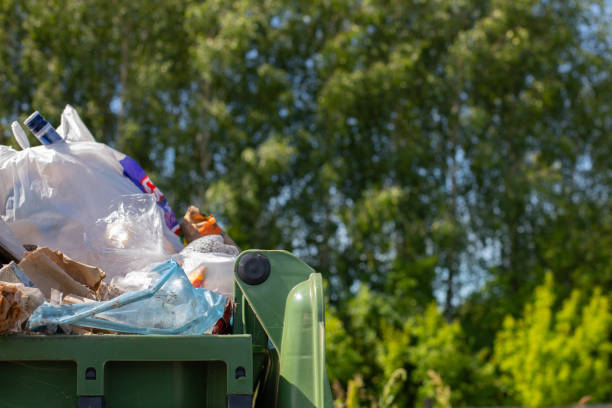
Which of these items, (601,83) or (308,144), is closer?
(308,144)

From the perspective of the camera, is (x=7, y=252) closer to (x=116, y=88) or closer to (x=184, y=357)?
(x=184, y=357)

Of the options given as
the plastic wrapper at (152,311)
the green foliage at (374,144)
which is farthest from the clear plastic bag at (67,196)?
the green foliage at (374,144)

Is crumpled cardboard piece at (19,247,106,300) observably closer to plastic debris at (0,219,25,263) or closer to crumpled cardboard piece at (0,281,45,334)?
plastic debris at (0,219,25,263)

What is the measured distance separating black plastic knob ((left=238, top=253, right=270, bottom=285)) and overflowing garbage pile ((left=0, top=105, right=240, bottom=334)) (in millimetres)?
126

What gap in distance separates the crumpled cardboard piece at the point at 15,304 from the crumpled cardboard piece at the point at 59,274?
11.5 inches

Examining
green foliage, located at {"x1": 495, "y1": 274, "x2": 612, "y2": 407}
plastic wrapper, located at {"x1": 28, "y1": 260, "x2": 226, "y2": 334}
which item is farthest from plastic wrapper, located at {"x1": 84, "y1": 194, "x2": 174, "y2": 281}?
green foliage, located at {"x1": 495, "y1": 274, "x2": 612, "y2": 407}

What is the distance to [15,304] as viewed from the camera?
200 cm

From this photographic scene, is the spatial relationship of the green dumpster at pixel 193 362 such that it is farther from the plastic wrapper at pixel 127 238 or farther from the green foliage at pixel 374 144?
the green foliage at pixel 374 144

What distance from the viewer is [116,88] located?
15.5m

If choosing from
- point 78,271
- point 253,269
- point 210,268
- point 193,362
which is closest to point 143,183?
point 210,268

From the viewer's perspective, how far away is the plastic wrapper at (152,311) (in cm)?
212

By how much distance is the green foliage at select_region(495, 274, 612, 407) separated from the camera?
12852mm

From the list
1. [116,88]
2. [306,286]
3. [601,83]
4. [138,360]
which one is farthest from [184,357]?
[601,83]

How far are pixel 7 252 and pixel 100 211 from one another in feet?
1.99
